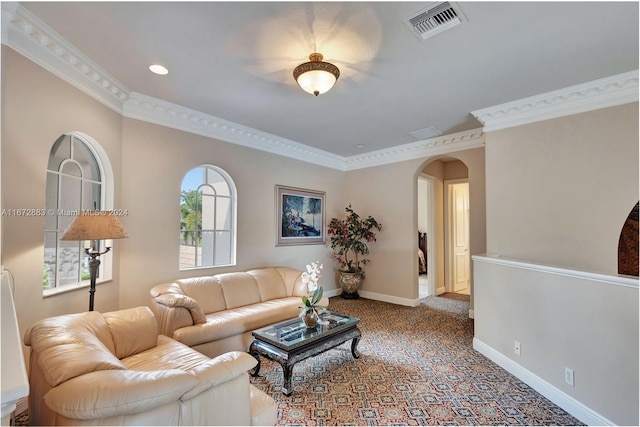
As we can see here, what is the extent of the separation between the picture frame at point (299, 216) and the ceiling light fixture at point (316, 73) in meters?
2.56

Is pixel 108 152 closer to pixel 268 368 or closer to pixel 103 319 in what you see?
pixel 103 319

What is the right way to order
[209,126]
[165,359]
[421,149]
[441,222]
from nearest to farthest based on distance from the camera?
[165,359], [209,126], [421,149], [441,222]

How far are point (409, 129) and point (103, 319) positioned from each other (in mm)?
4199

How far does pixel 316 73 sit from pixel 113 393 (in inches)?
93.0

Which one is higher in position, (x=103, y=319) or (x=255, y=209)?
(x=255, y=209)

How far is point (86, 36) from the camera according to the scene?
220 centimetres

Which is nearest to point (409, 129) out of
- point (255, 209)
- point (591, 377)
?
point (255, 209)

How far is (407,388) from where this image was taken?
254cm

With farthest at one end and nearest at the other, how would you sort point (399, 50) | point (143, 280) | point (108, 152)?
point (143, 280)
point (108, 152)
point (399, 50)

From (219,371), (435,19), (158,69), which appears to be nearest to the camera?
(219,371)

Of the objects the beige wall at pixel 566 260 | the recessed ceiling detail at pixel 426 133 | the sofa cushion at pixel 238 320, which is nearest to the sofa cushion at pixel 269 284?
the sofa cushion at pixel 238 320

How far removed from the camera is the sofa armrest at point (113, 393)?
3.56ft

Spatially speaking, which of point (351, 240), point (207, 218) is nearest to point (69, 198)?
point (207, 218)

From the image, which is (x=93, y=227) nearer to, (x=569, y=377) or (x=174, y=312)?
(x=174, y=312)
